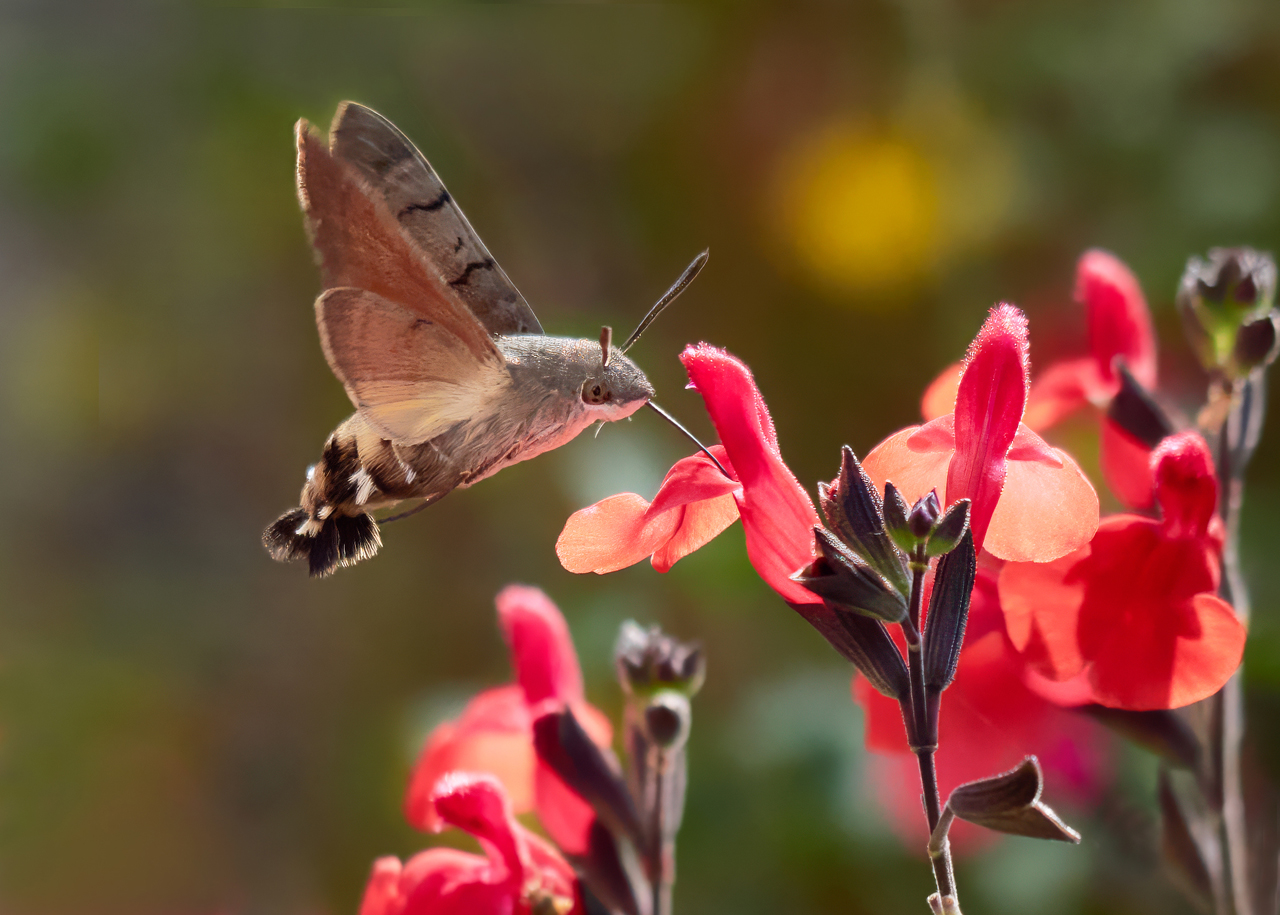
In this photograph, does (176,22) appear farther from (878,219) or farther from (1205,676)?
(1205,676)

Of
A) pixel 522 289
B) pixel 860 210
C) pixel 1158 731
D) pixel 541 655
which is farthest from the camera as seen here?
pixel 522 289

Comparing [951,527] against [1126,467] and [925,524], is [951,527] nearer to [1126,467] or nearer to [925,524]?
[925,524]

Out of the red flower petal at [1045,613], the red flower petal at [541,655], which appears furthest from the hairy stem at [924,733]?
the red flower petal at [541,655]

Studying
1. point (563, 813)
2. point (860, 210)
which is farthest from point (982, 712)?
point (860, 210)

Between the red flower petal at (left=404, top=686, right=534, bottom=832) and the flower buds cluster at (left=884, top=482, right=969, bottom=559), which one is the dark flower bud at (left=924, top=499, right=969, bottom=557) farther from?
the red flower petal at (left=404, top=686, right=534, bottom=832)

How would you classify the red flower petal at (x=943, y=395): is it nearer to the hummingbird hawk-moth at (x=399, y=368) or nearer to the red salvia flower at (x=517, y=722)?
the hummingbird hawk-moth at (x=399, y=368)
